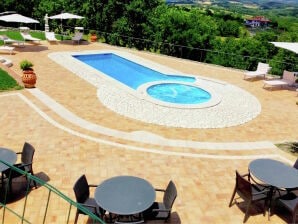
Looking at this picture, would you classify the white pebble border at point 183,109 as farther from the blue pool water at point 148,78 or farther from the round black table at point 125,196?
the round black table at point 125,196

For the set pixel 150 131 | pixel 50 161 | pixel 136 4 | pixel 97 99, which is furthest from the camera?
pixel 136 4

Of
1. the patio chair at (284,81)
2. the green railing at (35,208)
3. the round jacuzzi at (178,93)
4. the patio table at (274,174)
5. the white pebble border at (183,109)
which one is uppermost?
the patio table at (274,174)

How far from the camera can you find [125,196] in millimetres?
6570

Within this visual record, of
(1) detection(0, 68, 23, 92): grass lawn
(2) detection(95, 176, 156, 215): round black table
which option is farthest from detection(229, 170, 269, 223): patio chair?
(1) detection(0, 68, 23, 92): grass lawn

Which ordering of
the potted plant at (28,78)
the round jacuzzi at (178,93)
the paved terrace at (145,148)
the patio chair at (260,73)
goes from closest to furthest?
the paved terrace at (145,148) → the potted plant at (28,78) → the round jacuzzi at (178,93) → the patio chair at (260,73)

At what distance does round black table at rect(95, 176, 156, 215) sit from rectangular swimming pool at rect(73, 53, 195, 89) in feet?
43.0

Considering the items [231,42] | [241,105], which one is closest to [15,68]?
[241,105]

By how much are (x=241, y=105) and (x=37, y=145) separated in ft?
32.6

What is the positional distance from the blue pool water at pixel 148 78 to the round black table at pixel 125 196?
10.3 metres

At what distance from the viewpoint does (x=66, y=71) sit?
19.9 m

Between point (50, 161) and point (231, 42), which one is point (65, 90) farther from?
point (231, 42)

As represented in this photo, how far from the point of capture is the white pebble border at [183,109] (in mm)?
13477

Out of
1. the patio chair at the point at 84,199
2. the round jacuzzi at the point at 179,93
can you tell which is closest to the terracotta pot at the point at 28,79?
the round jacuzzi at the point at 179,93

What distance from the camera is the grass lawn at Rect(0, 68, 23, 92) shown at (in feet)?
51.2
